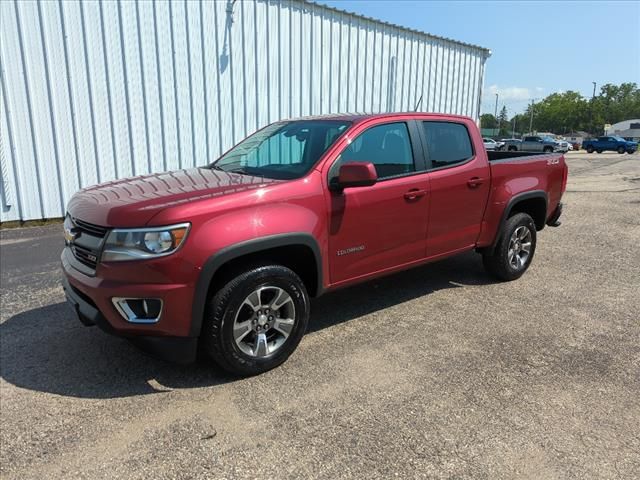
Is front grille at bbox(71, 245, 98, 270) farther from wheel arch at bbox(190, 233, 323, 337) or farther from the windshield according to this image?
the windshield

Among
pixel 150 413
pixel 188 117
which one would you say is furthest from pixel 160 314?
pixel 188 117

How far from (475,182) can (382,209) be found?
52.8 inches

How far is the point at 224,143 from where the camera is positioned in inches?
403

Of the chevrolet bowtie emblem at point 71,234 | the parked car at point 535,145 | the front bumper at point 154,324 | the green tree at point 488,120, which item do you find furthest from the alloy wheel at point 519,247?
the green tree at point 488,120

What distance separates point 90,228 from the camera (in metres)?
3.17

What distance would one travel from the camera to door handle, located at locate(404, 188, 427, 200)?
13.4 feet

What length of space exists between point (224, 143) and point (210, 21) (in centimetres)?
238

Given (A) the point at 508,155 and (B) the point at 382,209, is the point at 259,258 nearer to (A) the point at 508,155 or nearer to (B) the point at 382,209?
(B) the point at 382,209

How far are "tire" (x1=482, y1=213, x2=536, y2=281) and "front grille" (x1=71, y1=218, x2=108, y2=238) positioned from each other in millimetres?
3872

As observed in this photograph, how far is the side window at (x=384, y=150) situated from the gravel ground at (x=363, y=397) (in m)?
1.36

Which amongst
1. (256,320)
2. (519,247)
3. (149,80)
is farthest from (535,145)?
(256,320)

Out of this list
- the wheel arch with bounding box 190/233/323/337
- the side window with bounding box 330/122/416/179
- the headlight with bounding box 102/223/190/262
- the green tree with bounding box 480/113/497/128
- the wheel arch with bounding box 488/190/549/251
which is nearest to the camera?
the headlight with bounding box 102/223/190/262

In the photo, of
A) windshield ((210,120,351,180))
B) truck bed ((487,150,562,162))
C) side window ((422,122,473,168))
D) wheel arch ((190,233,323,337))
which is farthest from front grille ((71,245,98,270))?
truck bed ((487,150,562,162))

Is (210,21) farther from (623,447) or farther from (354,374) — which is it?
(623,447)
